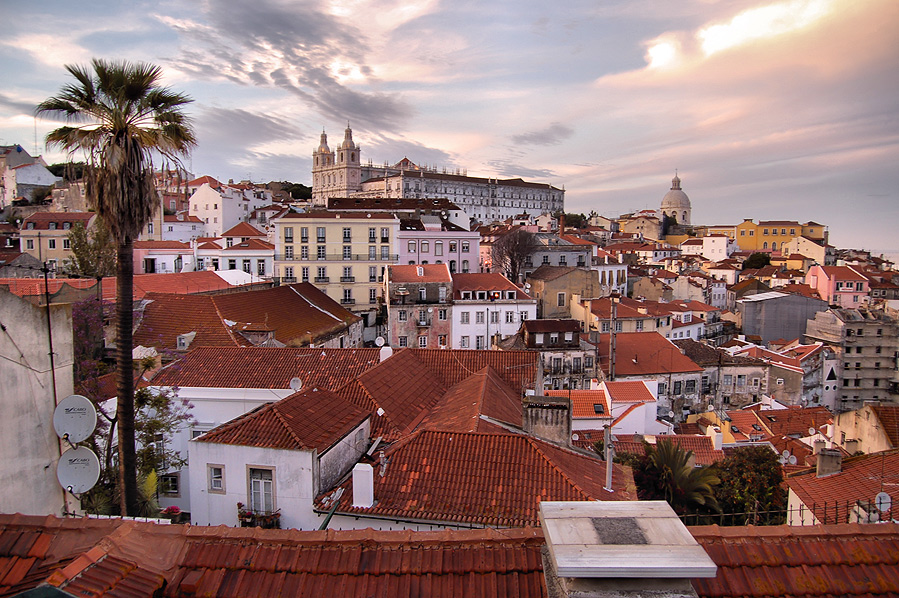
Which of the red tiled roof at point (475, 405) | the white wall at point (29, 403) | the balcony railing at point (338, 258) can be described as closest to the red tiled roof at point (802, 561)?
the white wall at point (29, 403)

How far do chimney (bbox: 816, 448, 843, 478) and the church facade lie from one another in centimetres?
10586

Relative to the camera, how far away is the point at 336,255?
4825cm

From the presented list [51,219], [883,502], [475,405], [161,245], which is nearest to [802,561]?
[883,502]

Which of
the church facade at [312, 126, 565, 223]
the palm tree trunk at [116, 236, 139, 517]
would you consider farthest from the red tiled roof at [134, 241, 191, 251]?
the church facade at [312, 126, 565, 223]

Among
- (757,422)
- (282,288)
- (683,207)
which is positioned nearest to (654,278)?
(757,422)

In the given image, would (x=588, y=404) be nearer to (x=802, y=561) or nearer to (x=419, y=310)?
(x=419, y=310)

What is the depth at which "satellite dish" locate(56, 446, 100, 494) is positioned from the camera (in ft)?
20.2

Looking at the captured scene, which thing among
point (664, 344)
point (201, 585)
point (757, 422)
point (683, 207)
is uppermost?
point (683, 207)

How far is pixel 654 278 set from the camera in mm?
68625

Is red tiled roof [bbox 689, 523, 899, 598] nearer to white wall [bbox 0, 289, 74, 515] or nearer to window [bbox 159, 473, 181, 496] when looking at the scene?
white wall [bbox 0, 289, 74, 515]

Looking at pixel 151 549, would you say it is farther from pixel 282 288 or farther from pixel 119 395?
pixel 282 288

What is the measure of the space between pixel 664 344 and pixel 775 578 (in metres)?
39.4

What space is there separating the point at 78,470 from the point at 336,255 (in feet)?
141

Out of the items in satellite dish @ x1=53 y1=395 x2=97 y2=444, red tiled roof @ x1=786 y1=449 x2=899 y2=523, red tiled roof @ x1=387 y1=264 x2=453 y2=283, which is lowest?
red tiled roof @ x1=786 y1=449 x2=899 y2=523
